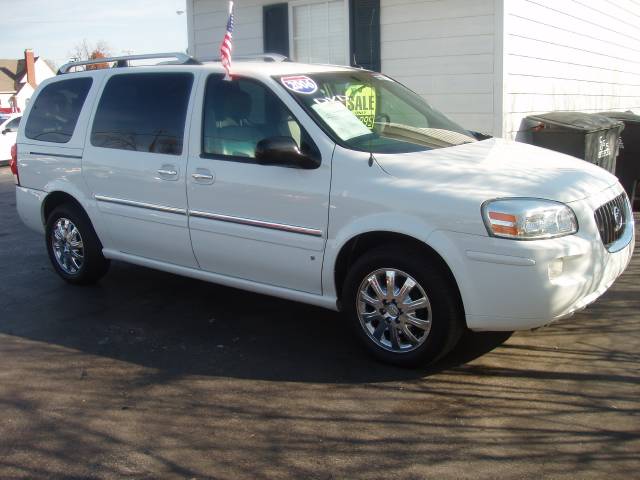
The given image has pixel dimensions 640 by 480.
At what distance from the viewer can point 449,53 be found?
9.75 metres

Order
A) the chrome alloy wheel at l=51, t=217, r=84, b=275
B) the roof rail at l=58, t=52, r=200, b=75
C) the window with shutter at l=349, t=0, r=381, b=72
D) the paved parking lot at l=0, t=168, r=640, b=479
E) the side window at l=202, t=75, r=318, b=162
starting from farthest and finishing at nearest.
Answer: the window with shutter at l=349, t=0, r=381, b=72 < the chrome alloy wheel at l=51, t=217, r=84, b=275 < the roof rail at l=58, t=52, r=200, b=75 < the side window at l=202, t=75, r=318, b=162 < the paved parking lot at l=0, t=168, r=640, b=479

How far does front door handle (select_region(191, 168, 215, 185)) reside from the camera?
5.43 metres

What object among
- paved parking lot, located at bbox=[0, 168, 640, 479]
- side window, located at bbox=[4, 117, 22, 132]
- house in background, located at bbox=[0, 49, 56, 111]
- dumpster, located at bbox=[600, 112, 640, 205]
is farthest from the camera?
house in background, located at bbox=[0, 49, 56, 111]

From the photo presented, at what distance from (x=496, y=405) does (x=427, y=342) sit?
1.95ft

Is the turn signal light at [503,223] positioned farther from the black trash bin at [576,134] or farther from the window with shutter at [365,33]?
the window with shutter at [365,33]

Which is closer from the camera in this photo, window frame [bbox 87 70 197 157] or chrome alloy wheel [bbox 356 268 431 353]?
chrome alloy wheel [bbox 356 268 431 353]

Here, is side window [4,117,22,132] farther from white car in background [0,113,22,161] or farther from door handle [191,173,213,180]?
door handle [191,173,213,180]

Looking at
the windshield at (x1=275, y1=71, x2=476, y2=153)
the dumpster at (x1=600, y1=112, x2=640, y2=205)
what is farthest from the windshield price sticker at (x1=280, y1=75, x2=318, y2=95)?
the dumpster at (x1=600, y1=112, x2=640, y2=205)

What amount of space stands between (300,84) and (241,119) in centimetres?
50

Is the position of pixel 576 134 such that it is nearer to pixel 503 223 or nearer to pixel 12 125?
pixel 503 223

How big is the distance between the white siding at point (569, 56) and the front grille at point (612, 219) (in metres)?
4.57

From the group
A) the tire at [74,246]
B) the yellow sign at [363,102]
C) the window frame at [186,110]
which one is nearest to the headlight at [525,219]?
the yellow sign at [363,102]

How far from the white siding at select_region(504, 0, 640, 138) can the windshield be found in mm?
3816

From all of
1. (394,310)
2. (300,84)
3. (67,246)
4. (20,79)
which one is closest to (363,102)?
(300,84)
